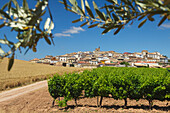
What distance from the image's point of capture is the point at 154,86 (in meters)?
8.59

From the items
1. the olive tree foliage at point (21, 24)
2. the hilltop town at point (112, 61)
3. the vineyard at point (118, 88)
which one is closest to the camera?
the olive tree foliage at point (21, 24)

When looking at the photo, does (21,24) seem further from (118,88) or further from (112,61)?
(112,61)

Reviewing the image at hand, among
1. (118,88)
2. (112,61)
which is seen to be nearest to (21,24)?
(118,88)

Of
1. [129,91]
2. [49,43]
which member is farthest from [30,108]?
[49,43]

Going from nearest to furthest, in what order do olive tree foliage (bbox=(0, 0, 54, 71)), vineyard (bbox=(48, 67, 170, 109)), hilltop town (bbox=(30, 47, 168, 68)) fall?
olive tree foliage (bbox=(0, 0, 54, 71))
vineyard (bbox=(48, 67, 170, 109))
hilltop town (bbox=(30, 47, 168, 68))

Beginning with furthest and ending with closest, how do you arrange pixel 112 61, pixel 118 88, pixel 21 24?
pixel 112 61 → pixel 118 88 → pixel 21 24

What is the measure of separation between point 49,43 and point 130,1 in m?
0.86

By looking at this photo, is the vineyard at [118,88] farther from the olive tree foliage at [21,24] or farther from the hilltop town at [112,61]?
the hilltop town at [112,61]

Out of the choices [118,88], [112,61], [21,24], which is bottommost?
[118,88]

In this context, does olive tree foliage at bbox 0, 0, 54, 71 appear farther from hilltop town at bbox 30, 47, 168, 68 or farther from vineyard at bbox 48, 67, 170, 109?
hilltop town at bbox 30, 47, 168, 68

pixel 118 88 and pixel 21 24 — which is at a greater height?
pixel 21 24

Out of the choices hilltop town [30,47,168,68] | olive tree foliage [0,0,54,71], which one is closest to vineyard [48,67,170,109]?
olive tree foliage [0,0,54,71]

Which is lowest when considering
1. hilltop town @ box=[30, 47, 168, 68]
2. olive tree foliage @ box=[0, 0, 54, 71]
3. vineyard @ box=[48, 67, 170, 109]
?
vineyard @ box=[48, 67, 170, 109]

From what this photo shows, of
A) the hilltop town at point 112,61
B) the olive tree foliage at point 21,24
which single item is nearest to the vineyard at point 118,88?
the olive tree foliage at point 21,24
